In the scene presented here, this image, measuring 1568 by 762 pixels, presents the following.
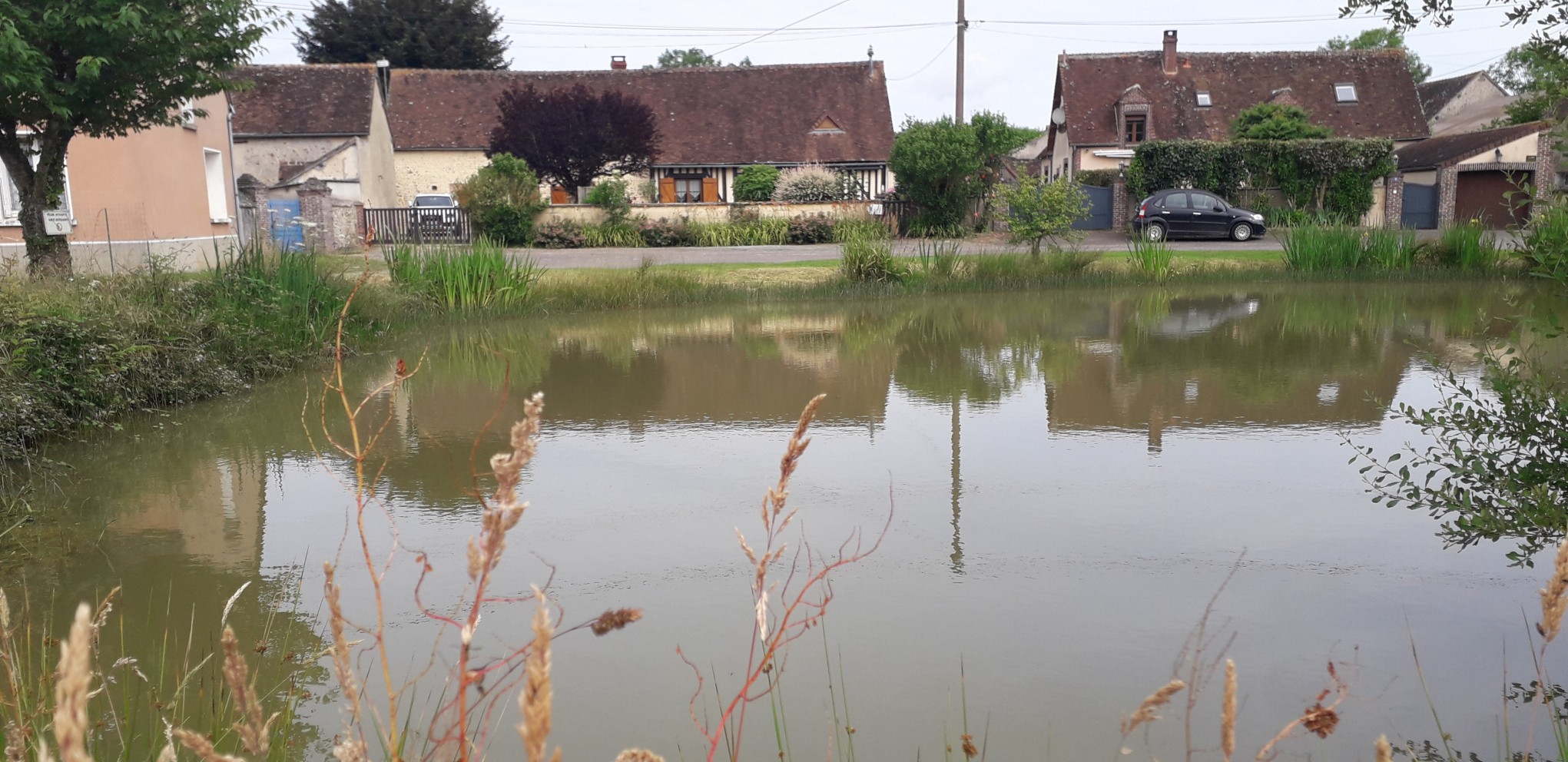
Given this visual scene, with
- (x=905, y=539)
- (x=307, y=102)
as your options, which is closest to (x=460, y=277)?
(x=905, y=539)

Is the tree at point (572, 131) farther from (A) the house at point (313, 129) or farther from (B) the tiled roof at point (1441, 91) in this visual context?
(B) the tiled roof at point (1441, 91)

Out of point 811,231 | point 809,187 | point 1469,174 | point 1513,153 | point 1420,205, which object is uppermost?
point 1513,153

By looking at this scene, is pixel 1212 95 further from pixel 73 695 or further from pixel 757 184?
pixel 73 695

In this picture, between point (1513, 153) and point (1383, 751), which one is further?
point (1513, 153)

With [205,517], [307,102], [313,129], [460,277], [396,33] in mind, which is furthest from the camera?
[396,33]

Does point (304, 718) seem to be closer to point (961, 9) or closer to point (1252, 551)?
point (1252, 551)

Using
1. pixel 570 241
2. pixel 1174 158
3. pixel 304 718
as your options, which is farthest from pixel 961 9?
pixel 304 718

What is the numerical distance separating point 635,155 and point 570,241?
5.86 meters

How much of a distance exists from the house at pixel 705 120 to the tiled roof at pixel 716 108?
0.03 m

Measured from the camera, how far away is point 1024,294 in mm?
17172

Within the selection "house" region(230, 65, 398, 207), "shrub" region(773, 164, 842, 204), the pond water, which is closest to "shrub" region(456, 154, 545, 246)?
"house" region(230, 65, 398, 207)

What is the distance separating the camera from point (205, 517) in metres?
6.06

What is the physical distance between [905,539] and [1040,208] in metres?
14.5

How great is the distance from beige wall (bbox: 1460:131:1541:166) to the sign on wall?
30856mm
